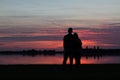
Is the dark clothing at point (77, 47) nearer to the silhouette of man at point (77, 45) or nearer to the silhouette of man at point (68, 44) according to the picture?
the silhouette of man at point (77, 45)

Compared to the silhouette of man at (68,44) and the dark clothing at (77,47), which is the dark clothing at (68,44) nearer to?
the silhouette of man at (68,44)

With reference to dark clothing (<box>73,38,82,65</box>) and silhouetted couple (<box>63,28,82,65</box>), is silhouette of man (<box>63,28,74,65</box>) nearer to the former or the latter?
silhouetted couple (<box>63,28,82,65</box>)
